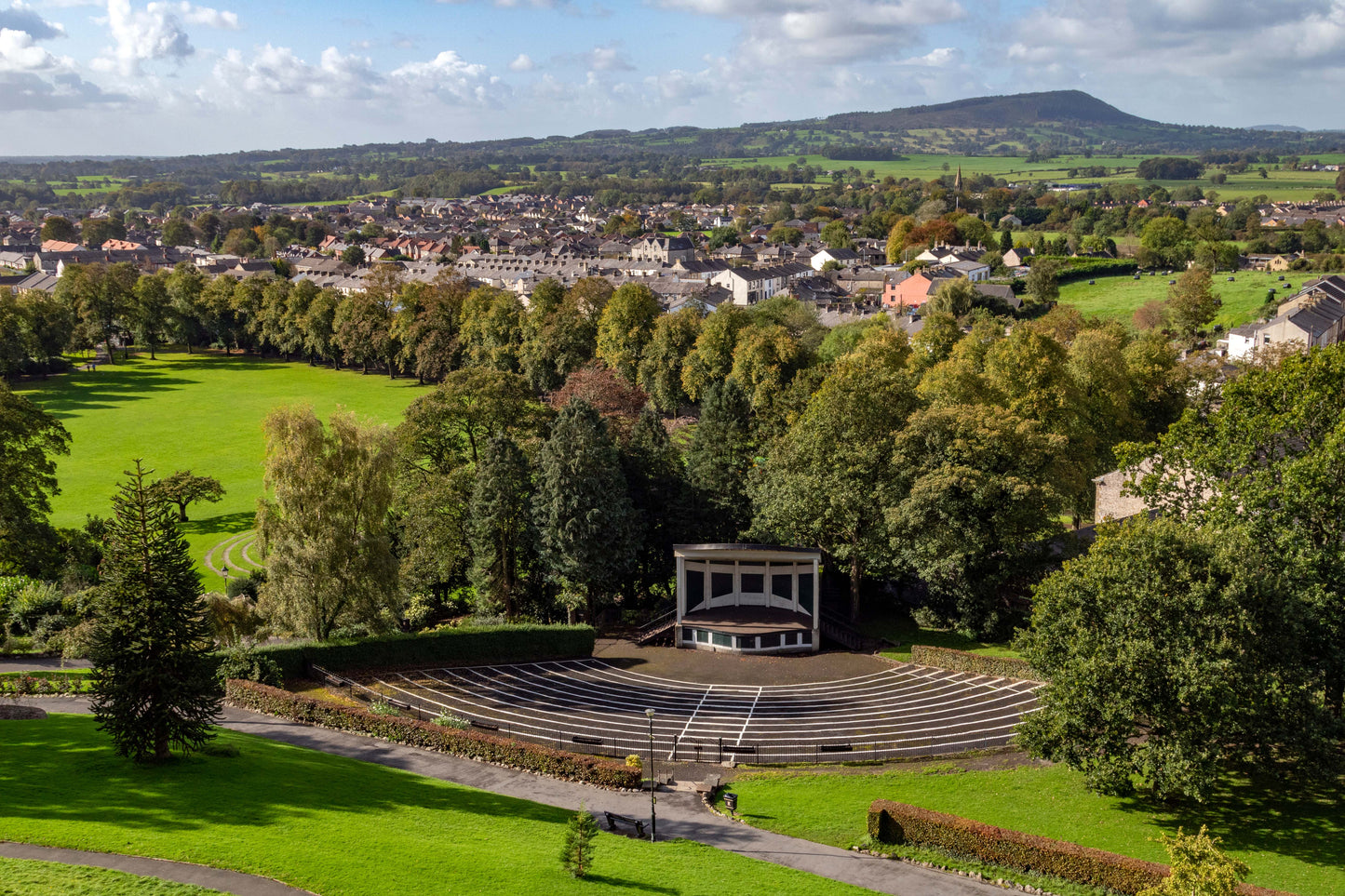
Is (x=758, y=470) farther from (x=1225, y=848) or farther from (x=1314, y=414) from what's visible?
(x=1225, y=848)

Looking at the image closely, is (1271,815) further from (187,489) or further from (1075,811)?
(187,489)

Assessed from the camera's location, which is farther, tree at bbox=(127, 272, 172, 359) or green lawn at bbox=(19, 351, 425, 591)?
tree at bbox=(127, 272, 172, 359)

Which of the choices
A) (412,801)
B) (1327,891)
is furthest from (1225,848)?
(412,801)

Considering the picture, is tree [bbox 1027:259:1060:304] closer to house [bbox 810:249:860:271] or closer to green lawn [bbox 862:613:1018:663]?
house [bbox 810:249:860:271]

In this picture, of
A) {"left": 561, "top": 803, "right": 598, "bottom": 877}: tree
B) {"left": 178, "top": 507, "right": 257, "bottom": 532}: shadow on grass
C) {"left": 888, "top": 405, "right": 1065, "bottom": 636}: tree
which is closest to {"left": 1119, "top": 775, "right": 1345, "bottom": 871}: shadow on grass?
{"left": 561, "top": 803, "right": 598, "bottom": 877}: tree

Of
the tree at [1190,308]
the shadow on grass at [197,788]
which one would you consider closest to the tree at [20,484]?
the shadow on grass at [197,788]

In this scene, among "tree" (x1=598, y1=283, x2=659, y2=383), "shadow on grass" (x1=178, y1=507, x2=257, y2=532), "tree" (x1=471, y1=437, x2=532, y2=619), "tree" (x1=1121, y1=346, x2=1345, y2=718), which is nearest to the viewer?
"tree" (x1=1121, y1=346, x2=1345, y2=718)
